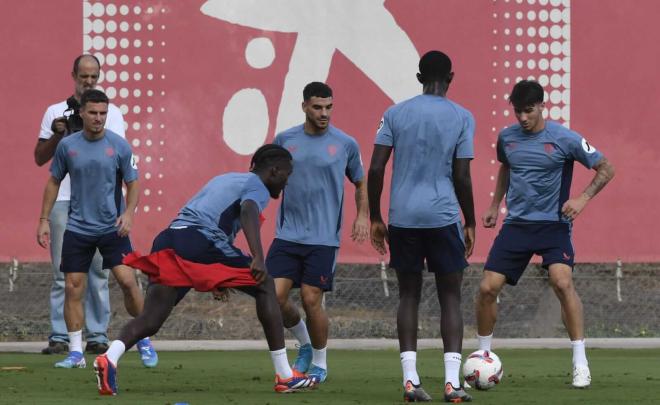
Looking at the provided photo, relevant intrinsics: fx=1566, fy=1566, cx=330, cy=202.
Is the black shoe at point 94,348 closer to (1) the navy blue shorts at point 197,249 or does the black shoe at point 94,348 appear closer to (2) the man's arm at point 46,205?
(2) the man's arm at point 46,205

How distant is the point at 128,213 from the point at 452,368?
11.1ft

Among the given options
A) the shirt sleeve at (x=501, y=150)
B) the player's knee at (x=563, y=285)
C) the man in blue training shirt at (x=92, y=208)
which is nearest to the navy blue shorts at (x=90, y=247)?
the man in blue training shirt at (x=92, y=208)

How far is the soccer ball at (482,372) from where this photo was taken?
9289 millimetres

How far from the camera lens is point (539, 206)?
9867mm

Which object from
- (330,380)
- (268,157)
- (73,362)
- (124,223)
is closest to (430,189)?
(268,157)

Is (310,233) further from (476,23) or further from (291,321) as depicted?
(476,23)

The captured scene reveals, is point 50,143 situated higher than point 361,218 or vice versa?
point 50,143

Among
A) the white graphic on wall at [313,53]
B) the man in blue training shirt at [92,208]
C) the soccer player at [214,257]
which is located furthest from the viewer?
the white graphic on wall at [313,53]

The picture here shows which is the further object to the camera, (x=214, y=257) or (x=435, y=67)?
(x=214, y=257)

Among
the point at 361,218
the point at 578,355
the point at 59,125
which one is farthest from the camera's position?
the point at 59,125

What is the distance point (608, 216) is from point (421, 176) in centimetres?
636

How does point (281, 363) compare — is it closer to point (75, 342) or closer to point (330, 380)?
point (330, 380)

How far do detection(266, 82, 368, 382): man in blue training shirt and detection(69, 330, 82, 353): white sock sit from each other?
1.73 meters

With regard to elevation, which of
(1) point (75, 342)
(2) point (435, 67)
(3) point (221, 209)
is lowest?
(1) point (75, 342)
